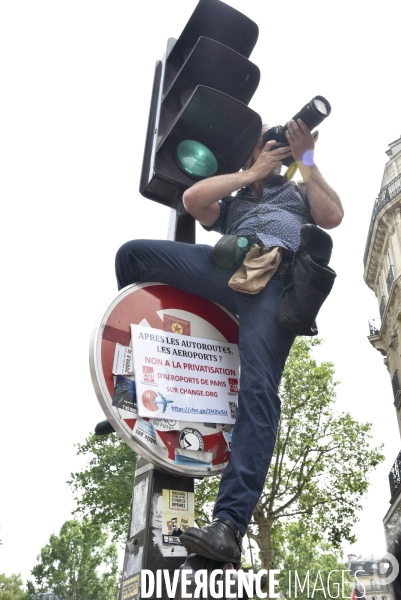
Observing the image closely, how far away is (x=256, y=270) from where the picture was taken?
2322 millimetres

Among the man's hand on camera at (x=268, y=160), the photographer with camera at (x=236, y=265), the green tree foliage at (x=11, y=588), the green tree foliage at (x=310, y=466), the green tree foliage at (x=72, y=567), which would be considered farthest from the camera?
the green tree foliage at (x=11, y=588)

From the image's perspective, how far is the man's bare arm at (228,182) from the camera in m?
2.37

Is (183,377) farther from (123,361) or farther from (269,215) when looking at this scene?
(269,215)

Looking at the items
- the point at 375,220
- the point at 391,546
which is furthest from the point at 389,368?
the point at 391,546

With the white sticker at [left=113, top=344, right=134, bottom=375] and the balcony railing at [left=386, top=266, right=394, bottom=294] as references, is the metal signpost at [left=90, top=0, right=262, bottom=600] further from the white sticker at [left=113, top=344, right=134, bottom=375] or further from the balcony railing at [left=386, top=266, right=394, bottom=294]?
the balcony railing at [left=386, top=266, right=394, bottom=294]

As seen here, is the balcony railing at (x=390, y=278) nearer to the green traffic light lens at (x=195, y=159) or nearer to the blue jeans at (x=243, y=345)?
the green traffic light lens at (x=195, y=159)

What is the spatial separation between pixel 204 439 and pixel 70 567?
192 feet

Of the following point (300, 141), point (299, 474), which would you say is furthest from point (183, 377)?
point (299, 474)

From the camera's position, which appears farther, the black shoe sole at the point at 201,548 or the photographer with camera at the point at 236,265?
the photographer with camera at the point at 236,265

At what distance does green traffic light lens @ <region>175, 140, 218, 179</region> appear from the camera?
279cm

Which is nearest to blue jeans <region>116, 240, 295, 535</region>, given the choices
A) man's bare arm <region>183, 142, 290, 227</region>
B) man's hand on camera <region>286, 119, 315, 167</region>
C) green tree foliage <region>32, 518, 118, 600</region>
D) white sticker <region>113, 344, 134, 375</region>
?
man's bare arm <region>183, 142, 290, 227</region>

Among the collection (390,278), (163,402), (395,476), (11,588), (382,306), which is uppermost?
(390,278)

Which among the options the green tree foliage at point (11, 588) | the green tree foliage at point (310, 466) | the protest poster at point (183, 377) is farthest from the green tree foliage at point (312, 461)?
the green tree foliage at point (11, 588)

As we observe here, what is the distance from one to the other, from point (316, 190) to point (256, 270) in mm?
530
